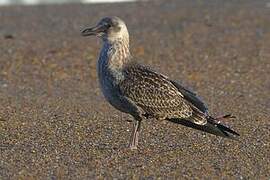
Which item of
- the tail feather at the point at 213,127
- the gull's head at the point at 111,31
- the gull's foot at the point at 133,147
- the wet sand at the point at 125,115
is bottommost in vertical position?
the wet sand at the point at 125,115

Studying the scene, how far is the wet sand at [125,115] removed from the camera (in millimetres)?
A: 10828

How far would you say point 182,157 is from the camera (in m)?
11.2

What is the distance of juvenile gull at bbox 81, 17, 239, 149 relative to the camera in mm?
11453

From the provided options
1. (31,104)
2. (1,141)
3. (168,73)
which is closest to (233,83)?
(168,73)

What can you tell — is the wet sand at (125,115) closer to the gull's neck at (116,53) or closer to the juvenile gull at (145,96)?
the juvenile gull at (145,96)

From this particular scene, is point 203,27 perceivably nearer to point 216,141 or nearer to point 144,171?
point 216,141

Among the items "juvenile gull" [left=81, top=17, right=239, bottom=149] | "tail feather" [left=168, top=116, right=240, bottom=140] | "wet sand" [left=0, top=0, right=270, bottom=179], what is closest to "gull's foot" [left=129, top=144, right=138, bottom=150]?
"juvenile gull" [left=81, top=17, right=239, bottom=149]

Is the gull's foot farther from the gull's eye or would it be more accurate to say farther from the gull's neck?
the gull's eye

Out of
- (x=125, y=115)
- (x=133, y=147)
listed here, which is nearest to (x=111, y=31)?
(x=133, y=147)

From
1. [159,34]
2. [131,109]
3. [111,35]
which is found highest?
[111,35]

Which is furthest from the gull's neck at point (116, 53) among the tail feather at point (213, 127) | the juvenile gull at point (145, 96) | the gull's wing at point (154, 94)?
the tail feather at point (213, 127)

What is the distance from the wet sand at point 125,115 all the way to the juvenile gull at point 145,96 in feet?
1.20

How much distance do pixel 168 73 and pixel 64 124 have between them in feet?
23.5

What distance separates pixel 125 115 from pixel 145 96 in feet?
11.3
